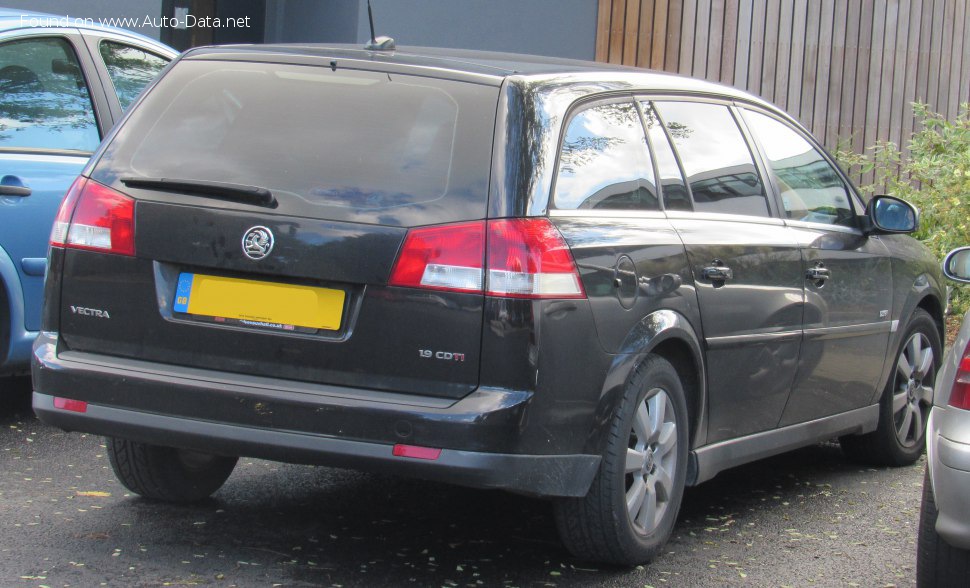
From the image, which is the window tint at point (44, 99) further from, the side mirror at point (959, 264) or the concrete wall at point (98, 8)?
the concrete wall at point (98, 8)

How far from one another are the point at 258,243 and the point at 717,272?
1.61 m

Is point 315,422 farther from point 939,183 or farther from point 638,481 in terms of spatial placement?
point 939,183

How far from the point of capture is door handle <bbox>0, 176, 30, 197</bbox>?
18.7 ft

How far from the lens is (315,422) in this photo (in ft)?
12.8

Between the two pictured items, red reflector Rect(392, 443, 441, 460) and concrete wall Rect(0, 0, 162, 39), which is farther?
concrete wall Rect(0, 0, 162, 39)

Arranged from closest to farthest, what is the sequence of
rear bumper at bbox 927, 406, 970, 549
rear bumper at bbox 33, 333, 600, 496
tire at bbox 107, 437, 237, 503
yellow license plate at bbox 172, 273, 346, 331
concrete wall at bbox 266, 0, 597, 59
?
1. rear bumper at bbox 927, 406, 970, 549
2. rear bumper at bbox 33, 333, 600, 496
3. yellow license plate at bbox 172, 273, 346, 331
4. tire at bbox 107, 437, 237, 503
5. concrete wall at bbox 266, 0, 597, 59

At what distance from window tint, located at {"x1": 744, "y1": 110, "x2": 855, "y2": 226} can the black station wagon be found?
0.75 meters

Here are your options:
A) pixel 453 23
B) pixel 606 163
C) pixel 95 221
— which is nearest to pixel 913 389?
pixel 606 163

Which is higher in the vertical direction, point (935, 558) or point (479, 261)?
point (479, 261)

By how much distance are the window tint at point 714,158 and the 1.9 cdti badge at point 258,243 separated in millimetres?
1555

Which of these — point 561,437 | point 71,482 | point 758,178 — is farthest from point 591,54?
point 561,437

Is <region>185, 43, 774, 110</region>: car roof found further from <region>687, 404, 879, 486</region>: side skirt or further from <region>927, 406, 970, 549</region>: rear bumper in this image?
<region>927, 406, 970, 549</region>: rear bumper

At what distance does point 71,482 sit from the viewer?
525 centimetres

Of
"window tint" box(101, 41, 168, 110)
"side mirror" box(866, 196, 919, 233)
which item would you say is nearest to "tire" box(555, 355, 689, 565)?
"side mirror" box(866, 196, 919, 233)
